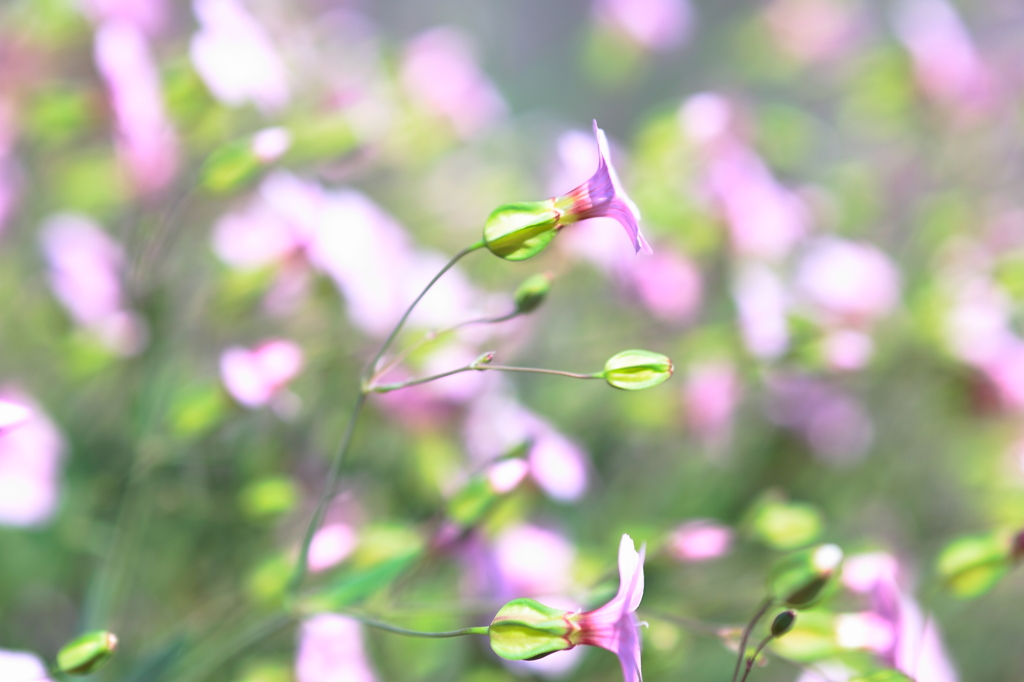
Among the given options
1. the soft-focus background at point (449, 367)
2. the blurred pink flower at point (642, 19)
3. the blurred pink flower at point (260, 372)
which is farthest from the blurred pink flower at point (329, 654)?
the blurred pink flower at point (642, 19)

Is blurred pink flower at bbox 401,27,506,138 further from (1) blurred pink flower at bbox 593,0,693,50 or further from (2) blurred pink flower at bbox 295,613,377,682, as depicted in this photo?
(2) blurred pink flower at bbox 295,613,377,682

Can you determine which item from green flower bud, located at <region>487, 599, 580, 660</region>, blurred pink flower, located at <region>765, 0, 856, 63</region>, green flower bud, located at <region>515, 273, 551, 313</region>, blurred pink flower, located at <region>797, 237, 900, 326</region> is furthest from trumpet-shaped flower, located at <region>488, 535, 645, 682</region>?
blurred pink flower, located at <region>765, 0, 856, 63</region>

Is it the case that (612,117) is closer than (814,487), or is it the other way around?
(814,487)

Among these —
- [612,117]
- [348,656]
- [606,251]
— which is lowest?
[612,117]

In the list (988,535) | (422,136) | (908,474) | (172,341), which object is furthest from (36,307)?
(908,474)

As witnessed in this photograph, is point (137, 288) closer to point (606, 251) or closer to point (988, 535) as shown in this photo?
point (606, 251)

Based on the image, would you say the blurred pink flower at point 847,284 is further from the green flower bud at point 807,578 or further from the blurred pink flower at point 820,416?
the green flower bud at point 807,578
